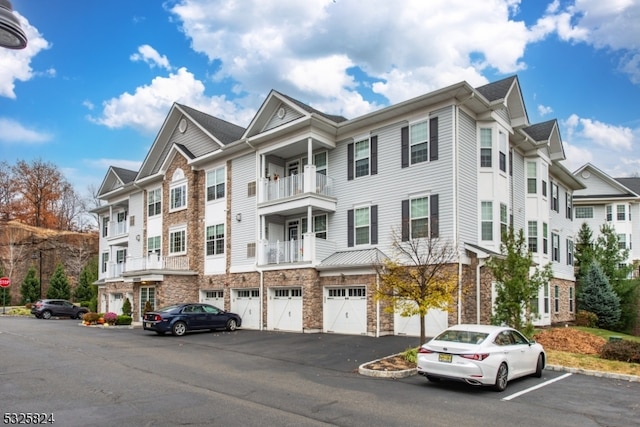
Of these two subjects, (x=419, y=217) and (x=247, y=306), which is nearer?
(x=419, y=217)

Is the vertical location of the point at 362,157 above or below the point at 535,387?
above

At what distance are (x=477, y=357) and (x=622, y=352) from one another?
759cm

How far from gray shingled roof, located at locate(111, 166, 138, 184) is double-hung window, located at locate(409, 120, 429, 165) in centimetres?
2444

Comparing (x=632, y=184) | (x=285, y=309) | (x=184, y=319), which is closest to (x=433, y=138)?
(x=285, y=309)

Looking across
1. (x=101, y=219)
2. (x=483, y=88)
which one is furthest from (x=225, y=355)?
(x=101, y=219)

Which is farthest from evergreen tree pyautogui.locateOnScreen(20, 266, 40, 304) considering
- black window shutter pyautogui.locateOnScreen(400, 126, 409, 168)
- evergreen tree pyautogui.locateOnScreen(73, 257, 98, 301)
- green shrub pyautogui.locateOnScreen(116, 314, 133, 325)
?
black window shutter pyautogui.locateOnScreen(400, 126, 409, 168)

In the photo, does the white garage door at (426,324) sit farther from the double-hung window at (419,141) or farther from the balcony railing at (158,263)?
the balcony railing at (158,263)

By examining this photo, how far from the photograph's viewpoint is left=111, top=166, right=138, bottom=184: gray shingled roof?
38.7 m

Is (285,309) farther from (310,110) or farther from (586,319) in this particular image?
(586,319)

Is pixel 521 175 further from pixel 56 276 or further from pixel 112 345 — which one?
pixel 56 276

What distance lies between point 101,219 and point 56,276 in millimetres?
9674

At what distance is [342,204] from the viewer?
23953mm

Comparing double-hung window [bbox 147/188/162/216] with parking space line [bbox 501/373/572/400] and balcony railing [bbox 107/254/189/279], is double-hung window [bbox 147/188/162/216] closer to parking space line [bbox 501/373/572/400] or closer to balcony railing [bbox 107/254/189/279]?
balcony railing [bbox 107/254/189/279]

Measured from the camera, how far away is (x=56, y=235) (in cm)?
5481
